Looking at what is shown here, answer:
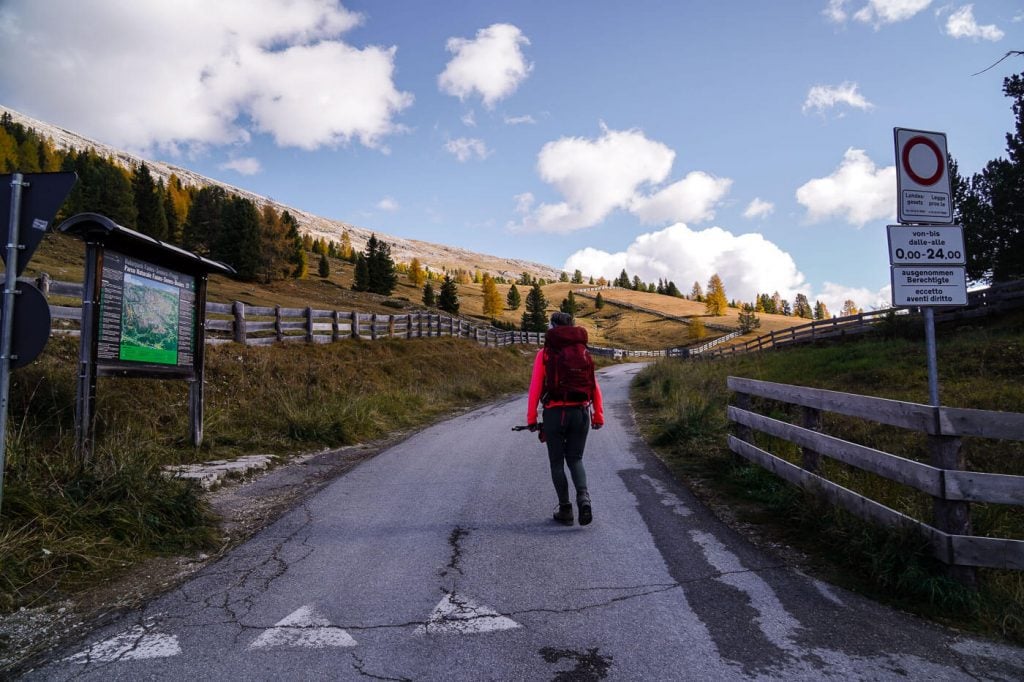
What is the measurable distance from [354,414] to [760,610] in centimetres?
837

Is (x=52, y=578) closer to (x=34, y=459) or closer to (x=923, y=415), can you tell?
(x=34, y=459)

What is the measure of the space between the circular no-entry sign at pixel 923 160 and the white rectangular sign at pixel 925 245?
1.25 feet

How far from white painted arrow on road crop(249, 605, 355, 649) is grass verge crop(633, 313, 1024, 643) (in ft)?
10.4

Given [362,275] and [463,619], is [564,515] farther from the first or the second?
[362,275]

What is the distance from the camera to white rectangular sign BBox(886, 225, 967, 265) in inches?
162

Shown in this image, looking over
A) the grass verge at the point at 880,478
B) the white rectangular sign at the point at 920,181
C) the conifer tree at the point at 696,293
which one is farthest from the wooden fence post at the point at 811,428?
the conifer tree at the point at 696,293

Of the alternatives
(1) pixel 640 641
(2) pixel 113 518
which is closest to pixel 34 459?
(2) pixel 113 518

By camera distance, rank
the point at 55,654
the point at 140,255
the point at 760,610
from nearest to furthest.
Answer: the point at 55,654 < the point at 760,610 < the point at 140,255

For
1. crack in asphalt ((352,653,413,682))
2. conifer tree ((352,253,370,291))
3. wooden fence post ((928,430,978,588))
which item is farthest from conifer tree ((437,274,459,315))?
crack in asphalt ((352,653,413,682))

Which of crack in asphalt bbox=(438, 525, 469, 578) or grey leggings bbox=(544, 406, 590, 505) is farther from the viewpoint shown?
grey leggings bbox=(544, 406, 590, 505)

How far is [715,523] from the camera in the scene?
4906mm

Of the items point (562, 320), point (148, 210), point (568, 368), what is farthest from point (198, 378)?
point (148, 210)

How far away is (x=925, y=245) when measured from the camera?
163 inches

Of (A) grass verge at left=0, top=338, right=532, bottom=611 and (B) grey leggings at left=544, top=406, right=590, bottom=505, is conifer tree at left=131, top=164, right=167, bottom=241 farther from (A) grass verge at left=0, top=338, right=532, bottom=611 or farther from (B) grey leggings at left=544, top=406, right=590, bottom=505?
(B) grey leggings at left=544, top=406, right=590, bottom=505
